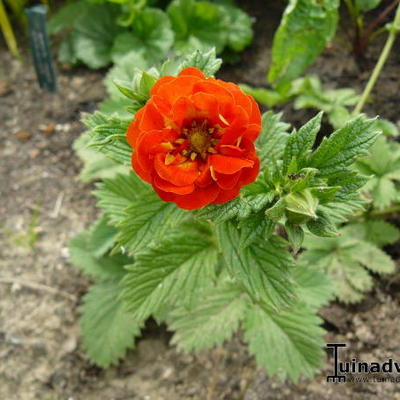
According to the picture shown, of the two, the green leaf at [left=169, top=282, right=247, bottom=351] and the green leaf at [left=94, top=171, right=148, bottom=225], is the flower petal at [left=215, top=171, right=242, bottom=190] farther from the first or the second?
the green leaf at [left=169, top=282, right=247, bottom=351]

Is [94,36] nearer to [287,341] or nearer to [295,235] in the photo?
[287,341]

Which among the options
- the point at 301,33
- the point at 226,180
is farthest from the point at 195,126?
the point at 301,33

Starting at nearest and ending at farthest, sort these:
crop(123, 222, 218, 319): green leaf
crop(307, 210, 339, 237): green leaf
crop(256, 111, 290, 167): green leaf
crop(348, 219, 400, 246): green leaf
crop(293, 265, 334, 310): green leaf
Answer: crop(307, 210, 339, 237): green leaf
crop(256, 111, 290, 167): green leaf
crop(123, 222, 218, 319): green leaf
crop(293, 265, 334, 310): green leaf
crop(348, 219, 400, 246): green leaf

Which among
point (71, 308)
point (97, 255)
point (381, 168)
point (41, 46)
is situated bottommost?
point (71, 308)

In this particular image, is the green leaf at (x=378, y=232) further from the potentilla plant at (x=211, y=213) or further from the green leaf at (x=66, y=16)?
the green leaf at (x=66, y=16)

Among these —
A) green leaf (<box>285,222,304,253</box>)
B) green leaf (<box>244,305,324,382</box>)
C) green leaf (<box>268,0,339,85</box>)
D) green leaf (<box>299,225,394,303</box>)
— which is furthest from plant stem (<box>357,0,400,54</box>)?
green leaf (<box>285,222,304,253</box>)

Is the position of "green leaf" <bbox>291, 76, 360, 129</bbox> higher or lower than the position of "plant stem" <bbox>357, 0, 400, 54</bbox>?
lower

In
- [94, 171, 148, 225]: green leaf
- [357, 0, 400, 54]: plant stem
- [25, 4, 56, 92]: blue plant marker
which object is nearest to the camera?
[94, 171, 148, 225]: green leaf
